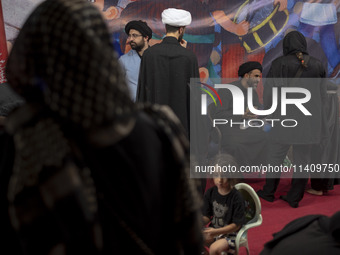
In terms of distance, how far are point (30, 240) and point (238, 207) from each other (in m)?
1.75

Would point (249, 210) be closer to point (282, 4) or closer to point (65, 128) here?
point (65, 128)

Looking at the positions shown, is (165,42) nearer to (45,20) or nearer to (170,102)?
(170,102)

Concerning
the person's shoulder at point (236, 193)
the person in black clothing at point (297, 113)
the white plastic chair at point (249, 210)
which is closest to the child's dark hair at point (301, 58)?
the person in black clothing at point (297, 113)

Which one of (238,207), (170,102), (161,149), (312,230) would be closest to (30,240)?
(161,149)

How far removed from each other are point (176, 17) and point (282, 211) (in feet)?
6.16

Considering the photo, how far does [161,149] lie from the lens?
2.58 ft

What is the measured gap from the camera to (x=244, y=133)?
14.0 ft

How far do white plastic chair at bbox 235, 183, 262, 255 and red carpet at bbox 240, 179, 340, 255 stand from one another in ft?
1.26

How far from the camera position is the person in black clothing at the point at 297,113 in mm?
3479

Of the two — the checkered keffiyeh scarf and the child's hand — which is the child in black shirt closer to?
the child's hand

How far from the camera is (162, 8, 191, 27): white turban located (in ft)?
9.71

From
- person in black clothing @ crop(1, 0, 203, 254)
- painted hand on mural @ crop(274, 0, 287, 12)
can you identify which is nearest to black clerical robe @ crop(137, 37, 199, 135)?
person in black clothing @ crop(1, 0, 203, 254)

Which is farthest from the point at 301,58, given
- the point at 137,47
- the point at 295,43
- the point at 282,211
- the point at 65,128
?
the point at 65,128

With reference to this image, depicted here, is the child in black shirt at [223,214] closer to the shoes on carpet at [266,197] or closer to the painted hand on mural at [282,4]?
the shoes on carpet at [266,197]
